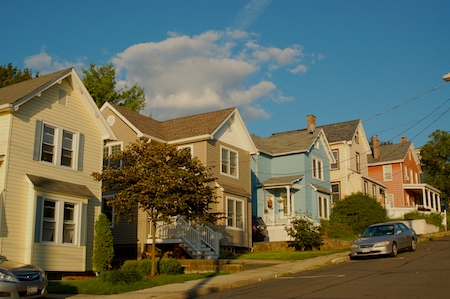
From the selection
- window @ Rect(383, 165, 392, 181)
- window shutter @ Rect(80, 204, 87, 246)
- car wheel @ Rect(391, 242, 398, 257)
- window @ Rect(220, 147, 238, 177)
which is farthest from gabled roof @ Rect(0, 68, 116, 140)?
window @ Rect(383, 165, 392, 181)

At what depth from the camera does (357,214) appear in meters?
39.5

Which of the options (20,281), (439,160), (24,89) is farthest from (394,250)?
(439,160)

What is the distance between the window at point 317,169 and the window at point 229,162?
9.85m

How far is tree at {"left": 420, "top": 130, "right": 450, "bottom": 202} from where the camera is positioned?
58219mm

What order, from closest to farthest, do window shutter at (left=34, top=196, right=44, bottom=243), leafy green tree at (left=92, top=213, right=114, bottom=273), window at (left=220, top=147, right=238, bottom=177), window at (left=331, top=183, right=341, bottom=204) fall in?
window shutter at (left=34, top=196, right=44, bottom=243)
leafy green tree at (left=92, top=213, right=114, bottom=273)
window at (left=220, top=147, right=238, bottom=177)
window at (left=331, top=183, right=341, bottom=204)

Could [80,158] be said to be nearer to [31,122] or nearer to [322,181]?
[31,122]

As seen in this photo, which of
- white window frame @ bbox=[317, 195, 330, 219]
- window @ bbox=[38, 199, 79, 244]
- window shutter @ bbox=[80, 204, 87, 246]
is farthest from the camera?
white window frame @ bbox=[317, 195, 330, 219]

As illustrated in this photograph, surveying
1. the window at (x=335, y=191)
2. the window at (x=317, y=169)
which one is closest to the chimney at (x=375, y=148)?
the window at (x=335, y=191)

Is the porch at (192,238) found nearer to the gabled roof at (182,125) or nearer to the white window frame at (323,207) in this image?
the gabled roof at (182,125)

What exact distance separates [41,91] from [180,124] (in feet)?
39.8

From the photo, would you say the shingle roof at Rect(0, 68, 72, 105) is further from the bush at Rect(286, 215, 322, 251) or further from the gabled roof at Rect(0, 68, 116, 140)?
the bush at Rect(286, 215, 322, 251)

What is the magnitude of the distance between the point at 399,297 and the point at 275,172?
27095 millimetres

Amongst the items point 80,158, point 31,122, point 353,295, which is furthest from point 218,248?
point 353,295

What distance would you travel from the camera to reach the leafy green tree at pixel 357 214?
38.8 m
